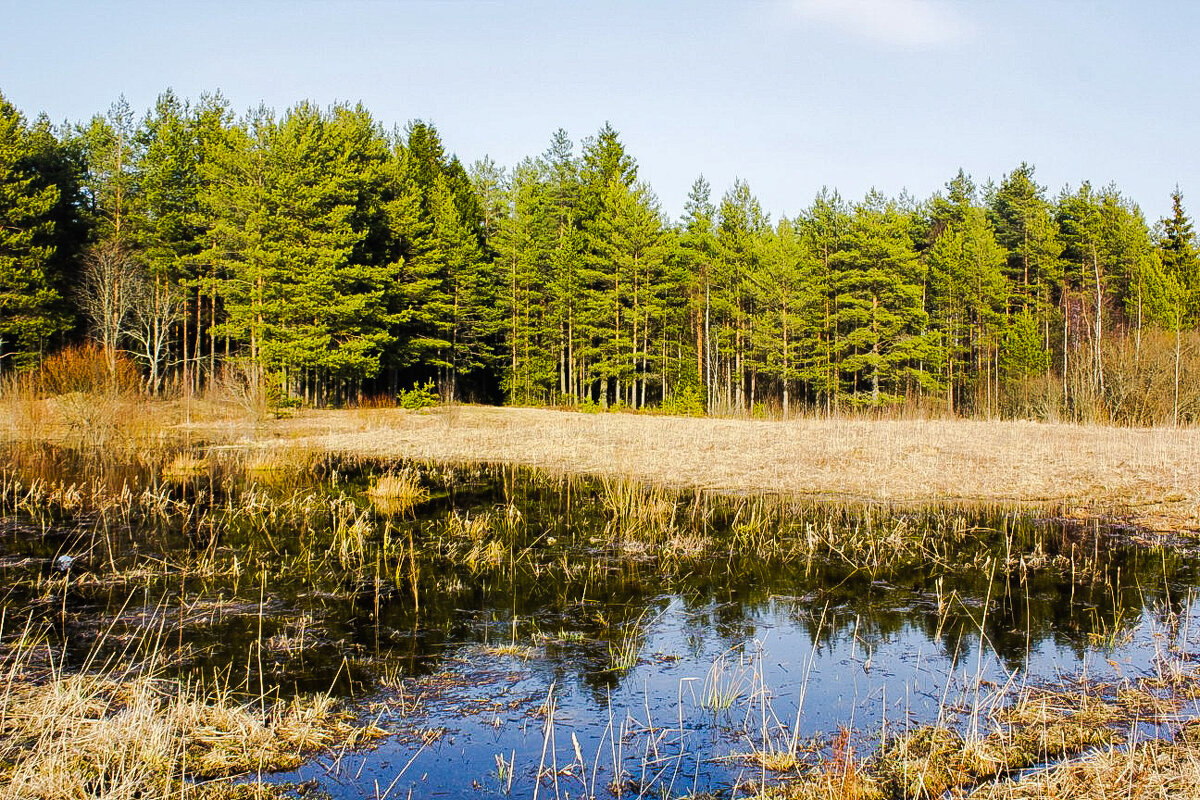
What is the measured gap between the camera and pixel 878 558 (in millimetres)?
11039

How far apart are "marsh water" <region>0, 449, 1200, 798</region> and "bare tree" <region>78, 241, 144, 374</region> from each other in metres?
23.5

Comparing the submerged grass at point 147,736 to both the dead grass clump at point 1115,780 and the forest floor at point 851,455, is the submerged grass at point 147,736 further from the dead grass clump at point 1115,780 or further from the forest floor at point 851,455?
the forest floor at point 851,455

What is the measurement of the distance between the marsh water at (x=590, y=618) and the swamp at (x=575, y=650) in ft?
0.13

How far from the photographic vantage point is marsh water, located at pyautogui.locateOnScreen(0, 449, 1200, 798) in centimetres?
557

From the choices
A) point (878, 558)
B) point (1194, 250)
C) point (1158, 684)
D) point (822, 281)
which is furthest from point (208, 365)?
point (1194, 250)

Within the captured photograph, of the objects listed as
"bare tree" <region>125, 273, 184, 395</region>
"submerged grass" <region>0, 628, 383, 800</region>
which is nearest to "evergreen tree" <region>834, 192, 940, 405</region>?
→ "bare tree" <region>125, 273, 184, 395</region>

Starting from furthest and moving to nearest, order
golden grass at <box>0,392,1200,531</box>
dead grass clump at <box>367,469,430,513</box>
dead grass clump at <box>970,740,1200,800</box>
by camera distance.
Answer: golden grass at <box>0,392,1200,531</box> < dead grass clump at <box>367,469,430,513</box> < dead grass clump at <box>970,740,1200,800</box>

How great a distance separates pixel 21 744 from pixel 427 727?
2.51 metres

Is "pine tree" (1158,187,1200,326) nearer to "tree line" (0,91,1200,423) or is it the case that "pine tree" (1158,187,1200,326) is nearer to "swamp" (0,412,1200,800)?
"tree line" (0,91,1200,423)

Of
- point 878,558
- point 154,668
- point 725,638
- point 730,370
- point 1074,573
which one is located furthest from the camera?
point 730,370

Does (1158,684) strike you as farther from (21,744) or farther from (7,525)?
(7,525)

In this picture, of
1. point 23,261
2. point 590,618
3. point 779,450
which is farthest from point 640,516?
point 23,261

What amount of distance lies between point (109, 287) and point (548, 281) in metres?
23.2

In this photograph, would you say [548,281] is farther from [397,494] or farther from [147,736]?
[147,736]
